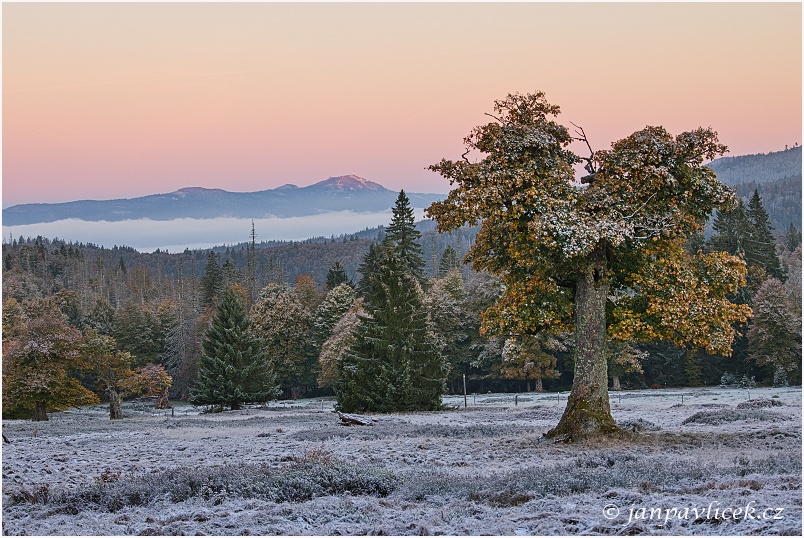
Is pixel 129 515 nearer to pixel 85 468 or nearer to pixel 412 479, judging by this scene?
pixel 412 479

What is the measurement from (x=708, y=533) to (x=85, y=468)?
674 inches

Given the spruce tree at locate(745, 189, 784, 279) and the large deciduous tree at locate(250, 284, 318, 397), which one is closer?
the spruce tree at locate(745, 189, 784, 279)

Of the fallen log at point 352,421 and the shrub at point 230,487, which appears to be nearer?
the shrub at point 230,487

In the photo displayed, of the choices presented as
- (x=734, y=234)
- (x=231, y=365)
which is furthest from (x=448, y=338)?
(x=734, y=234)

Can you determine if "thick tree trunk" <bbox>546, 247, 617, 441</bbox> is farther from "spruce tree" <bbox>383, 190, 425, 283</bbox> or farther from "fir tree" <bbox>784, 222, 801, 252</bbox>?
"fir tree" <bbox>784, 222, 801, 252</bbox>

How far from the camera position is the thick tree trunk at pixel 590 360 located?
2319 centimetres

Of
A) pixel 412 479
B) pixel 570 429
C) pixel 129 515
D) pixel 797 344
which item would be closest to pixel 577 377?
pixel 570 429

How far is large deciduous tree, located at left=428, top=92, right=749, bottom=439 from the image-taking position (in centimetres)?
2227

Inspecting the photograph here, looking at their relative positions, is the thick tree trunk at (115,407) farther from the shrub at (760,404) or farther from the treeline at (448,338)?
the shrub at (760,404)

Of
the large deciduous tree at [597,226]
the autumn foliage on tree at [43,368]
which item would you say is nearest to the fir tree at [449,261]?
the autumn foliage on tree at [43,368]

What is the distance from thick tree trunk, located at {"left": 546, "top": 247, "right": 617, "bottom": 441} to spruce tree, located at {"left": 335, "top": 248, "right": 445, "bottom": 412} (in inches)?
1059

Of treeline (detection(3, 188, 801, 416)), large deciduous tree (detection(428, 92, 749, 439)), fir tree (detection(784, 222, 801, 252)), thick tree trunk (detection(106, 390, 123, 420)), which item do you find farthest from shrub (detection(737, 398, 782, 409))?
fir tree (detection(784, 222, 801, 252))

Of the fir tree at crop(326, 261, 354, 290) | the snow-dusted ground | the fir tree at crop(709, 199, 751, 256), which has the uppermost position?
the fir tree at crop(709, 199, 751, 256)

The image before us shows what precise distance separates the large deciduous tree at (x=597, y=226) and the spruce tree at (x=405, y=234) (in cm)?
6684
